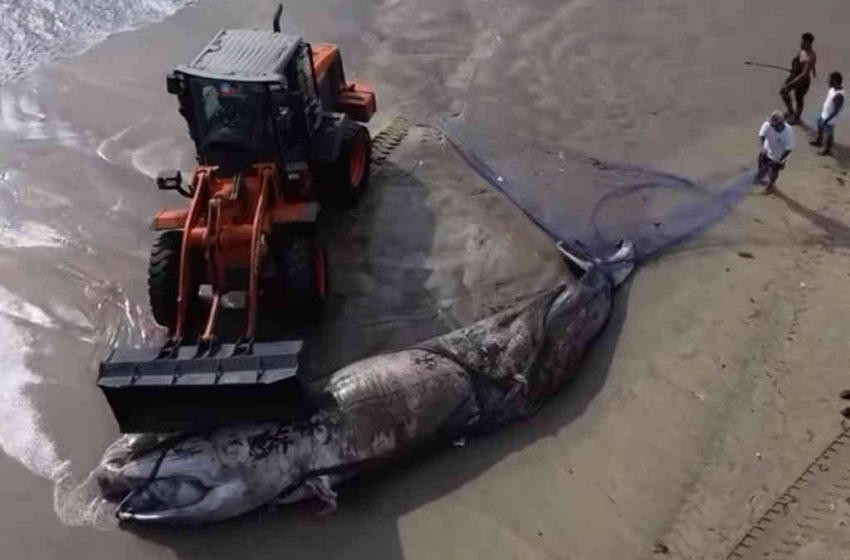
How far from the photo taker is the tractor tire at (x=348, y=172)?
32.6 ft

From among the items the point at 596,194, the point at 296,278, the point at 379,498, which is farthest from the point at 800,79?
the point at 379,498

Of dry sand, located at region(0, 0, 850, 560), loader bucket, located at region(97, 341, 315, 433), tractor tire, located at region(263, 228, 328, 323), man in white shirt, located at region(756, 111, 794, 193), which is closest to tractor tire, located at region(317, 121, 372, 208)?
dry sand, located at region(0, 0, 850, 560)

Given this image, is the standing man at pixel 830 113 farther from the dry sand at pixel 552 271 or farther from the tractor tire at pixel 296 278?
the tractor tire at pixel 296 278

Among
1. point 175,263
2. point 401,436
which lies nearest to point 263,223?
point 175,263

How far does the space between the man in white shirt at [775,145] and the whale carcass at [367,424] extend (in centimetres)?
289

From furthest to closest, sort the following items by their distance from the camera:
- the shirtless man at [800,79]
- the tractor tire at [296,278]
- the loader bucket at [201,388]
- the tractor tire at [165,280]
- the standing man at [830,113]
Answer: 1. the shirtless man at [800,79]
2. the standing man at [830,113]
3. the tractor tire at [296,278]
4. the tractor tire at [165,280]
5. the loader bucket at [201,388]

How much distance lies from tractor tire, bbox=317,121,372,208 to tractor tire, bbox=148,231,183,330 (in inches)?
70.8

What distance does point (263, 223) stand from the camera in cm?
858

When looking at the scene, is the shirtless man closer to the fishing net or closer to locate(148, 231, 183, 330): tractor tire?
the fishing net

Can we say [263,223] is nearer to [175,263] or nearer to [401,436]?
[175,263]

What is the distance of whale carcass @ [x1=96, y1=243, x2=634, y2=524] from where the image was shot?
7375 mm

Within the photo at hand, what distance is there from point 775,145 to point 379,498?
18.8 feet

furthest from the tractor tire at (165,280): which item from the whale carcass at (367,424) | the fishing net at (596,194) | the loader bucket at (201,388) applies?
the fishing net at (596,194)

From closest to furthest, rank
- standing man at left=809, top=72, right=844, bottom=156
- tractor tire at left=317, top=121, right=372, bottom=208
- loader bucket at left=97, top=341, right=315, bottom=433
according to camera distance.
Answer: loader bucket at left=97, top=341, right=315, bottom=433 < tractor tire at left=317, top=121, right=372, bottom=208 < standing man at left=809, top=72, right=844, bottom=156
